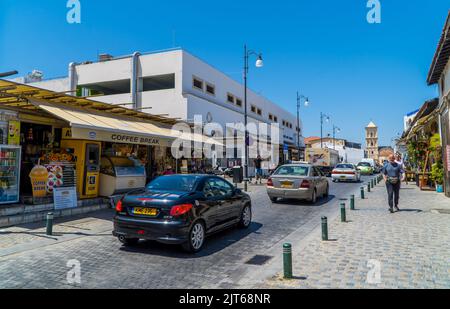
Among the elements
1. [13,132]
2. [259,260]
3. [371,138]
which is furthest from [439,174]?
[371,138]

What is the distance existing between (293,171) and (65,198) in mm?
8626

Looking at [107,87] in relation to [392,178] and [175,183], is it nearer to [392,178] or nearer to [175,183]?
[175,183]

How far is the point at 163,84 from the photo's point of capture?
3059cm

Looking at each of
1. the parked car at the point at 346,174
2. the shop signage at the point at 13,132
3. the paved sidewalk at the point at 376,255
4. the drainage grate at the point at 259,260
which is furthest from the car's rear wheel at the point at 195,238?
the parked car at the point at 346,174

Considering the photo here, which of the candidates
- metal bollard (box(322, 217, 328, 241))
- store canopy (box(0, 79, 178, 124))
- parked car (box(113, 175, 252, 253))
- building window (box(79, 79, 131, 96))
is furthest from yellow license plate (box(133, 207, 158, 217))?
building window (box(79, 79, 131, 96))

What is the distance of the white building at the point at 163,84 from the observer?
25.5 meters

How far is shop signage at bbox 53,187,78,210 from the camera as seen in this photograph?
10.4 metres

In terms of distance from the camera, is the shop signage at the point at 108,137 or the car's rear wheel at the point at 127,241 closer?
the car's rear wheel at the point at 127,241

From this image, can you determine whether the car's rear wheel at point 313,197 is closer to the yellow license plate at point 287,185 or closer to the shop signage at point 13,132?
the yellow license plate at point 287,185

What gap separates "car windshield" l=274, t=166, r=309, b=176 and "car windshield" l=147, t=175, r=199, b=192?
6857 mm

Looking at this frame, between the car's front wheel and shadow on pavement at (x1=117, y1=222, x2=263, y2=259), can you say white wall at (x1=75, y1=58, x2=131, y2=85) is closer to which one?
shadow on pavement at (x1=117, y1=222, x2=263, y2=259)

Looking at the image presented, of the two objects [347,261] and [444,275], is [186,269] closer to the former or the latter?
[347,261]
